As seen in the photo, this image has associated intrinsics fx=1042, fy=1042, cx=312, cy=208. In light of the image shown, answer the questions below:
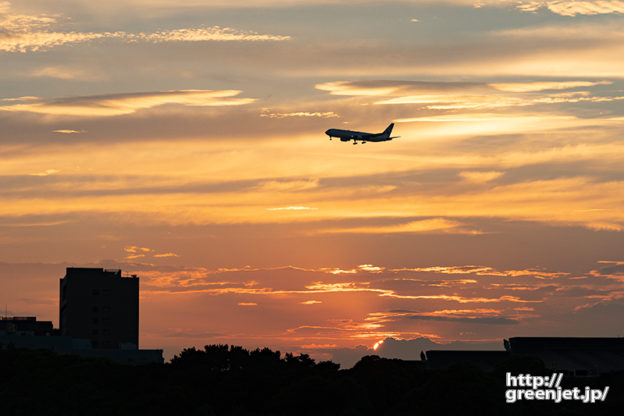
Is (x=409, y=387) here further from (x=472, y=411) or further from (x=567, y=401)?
(x=472, y=411)

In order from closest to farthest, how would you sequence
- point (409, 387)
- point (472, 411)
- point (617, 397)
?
1. point (472, 411)
2. point (617, 397)
3. point (409, 387)

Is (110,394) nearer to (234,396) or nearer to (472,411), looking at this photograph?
(234,396)

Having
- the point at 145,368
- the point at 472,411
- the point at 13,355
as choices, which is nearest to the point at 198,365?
the point at 145,368

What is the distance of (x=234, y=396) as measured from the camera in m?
163

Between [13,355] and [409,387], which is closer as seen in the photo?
[409,387]

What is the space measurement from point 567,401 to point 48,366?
89.3m

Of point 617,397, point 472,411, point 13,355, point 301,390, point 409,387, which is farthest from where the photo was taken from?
point 13,355

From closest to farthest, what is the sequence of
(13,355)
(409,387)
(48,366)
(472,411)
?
(472,411) → (409,387) → (48,366) → (13,355)

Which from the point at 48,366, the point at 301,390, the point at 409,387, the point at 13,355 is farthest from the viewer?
the point at 13,355

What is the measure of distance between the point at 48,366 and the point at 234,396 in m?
39.6

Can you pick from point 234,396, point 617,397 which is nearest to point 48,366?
point 234,396

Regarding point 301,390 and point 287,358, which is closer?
point 301,390

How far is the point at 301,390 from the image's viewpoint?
143 m

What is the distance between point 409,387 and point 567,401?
90.5 ft
